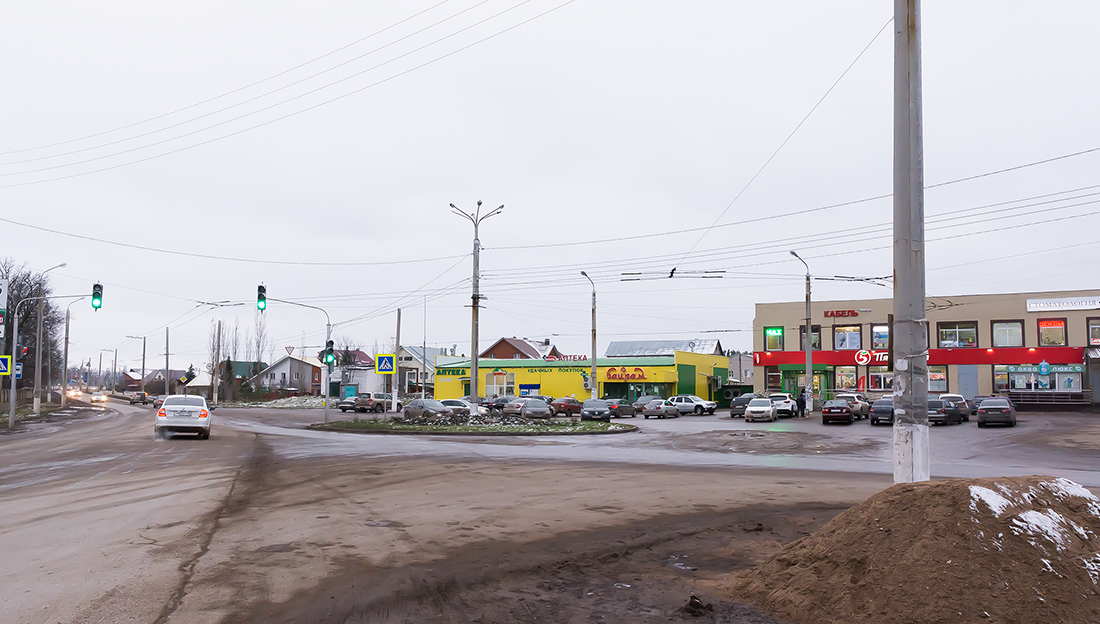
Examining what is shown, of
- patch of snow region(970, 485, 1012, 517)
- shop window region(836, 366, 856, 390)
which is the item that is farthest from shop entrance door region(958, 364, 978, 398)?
patch of snow region(970, 485, 1012, 517)

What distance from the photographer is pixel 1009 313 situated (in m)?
61.3

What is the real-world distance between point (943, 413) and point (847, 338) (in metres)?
31.0

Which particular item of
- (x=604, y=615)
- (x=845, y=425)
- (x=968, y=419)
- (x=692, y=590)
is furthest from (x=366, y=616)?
(x=968, y=419)

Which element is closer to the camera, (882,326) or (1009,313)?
(1009,313)

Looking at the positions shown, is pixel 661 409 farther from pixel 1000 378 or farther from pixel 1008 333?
pixel 1008 333

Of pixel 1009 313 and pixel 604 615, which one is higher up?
pixel 1009 313

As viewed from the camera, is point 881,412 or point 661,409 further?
point 661,409

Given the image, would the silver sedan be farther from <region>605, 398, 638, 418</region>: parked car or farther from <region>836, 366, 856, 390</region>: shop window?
<region>836, 366, 856, 390</region>: shop window

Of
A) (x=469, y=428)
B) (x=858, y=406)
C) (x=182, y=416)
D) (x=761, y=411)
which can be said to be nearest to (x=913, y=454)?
(x=182, y=416)

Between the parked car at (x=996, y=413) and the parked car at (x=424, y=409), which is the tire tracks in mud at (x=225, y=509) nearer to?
the parked car at (x=424, y=409)

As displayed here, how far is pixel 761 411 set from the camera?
43844 millimetres

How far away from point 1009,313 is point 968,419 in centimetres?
2554

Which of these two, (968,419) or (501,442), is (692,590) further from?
(968,419)

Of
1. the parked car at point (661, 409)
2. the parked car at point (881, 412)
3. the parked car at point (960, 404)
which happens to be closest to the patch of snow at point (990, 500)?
the parked car at point (881, 412)
